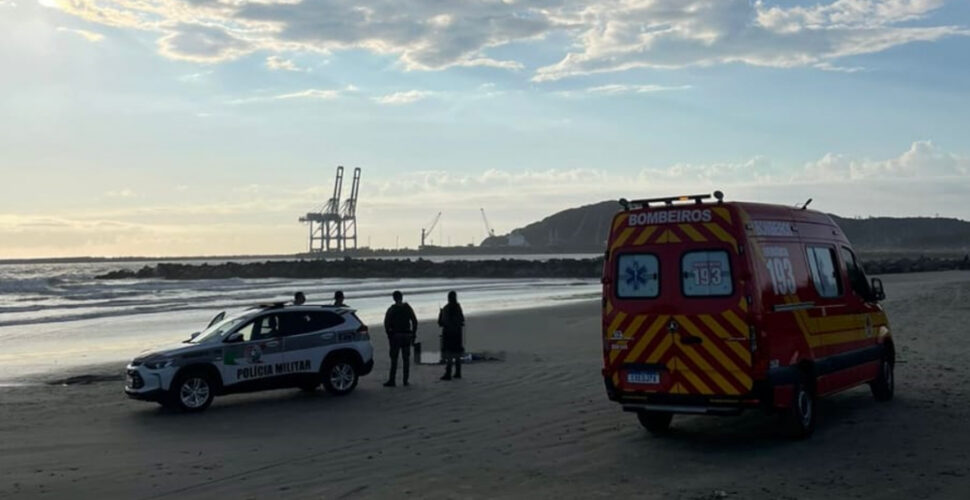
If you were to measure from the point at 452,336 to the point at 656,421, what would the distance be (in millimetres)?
6107

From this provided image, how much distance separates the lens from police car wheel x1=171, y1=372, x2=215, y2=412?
1396cm

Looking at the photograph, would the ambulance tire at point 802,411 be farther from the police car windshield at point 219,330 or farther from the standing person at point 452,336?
the police car windshield at point 219,330

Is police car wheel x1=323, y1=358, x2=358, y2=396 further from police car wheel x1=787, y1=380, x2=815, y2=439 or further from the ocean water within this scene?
police car wheel x1=787, y1=380, x2=815, y2=439

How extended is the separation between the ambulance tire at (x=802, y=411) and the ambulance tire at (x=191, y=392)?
8092mm

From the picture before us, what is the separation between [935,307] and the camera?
92.8 ft

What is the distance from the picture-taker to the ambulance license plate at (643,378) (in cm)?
1066

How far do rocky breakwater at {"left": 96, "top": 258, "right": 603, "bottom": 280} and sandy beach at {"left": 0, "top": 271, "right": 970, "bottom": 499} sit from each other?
69095mm

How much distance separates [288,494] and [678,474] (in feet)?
11.7

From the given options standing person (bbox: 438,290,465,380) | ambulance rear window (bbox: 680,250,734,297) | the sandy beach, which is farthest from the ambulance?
standing person (bbox: 438,290,465,380)

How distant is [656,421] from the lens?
11281mm

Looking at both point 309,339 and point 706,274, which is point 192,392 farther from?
point 706,274

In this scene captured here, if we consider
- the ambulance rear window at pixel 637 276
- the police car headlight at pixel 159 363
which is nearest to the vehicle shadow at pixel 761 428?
the ambulance rear window at pixel 637 276

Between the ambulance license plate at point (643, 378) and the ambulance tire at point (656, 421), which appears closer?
the ambulance license plate at point (643, 378)

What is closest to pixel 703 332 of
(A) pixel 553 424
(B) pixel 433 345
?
(A) pixel 553 424
